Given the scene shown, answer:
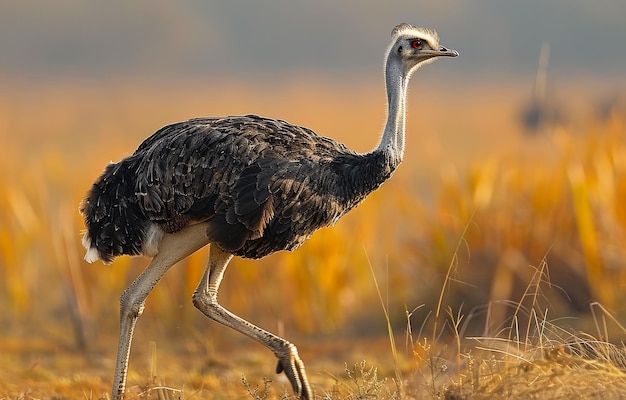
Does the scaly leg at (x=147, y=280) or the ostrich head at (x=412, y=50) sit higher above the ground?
the ostrich head at (x=412, y=50)

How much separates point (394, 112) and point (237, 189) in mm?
905

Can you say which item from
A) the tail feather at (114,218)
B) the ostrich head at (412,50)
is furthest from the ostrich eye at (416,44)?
the tail feather at (114,218)

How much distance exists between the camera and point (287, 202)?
19.7ft

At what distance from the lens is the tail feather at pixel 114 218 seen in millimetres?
6203

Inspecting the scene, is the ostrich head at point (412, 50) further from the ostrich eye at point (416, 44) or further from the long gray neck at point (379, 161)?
the long gray neck at point (379, 161)

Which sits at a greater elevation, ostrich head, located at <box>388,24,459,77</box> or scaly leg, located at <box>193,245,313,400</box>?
ostrich head, located at <box>388,24,459,77</box>

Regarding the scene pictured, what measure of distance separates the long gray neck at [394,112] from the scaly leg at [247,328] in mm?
1034

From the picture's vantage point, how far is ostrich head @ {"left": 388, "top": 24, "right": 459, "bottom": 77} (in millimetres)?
6410

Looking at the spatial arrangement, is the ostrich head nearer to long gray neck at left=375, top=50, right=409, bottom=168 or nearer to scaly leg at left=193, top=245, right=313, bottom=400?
long gray neck at left=375, top=50, right=409, bottom=168

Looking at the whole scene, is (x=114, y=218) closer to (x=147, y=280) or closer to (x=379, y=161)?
(x=147, y=280)

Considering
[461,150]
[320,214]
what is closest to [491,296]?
[320,214]

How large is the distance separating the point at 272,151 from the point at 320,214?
377 mm

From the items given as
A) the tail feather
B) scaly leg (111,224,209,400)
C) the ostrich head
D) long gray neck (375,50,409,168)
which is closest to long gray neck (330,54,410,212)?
long gray neck (375,50,409,168)

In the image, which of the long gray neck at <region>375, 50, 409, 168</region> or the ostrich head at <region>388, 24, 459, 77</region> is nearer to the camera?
the long gray neck at <region>375, 50, 409, 168</region>
